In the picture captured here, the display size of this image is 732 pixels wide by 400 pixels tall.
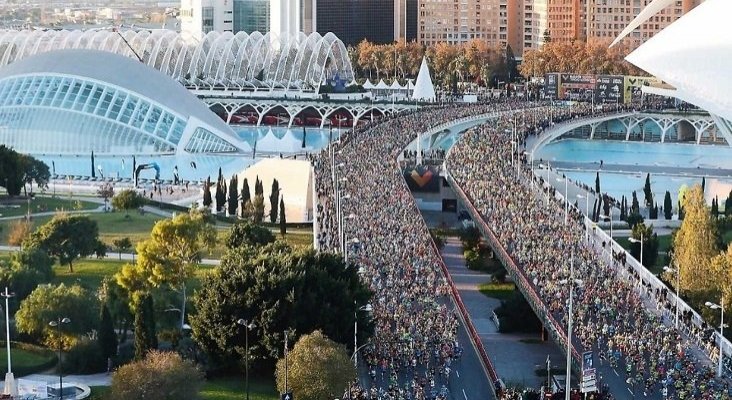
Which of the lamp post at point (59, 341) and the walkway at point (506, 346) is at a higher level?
the lamp post at point (59, 341)

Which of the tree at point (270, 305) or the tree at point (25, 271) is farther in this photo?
the tree at point (25, 271)

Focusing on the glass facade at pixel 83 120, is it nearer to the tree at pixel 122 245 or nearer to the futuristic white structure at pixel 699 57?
the tree at pixel 122 245

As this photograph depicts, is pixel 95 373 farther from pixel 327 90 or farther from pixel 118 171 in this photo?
pixel 327 90

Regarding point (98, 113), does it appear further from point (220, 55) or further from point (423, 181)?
point (220, 55)

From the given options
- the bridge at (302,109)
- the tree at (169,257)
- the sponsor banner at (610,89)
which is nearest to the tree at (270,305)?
the tree at (169,257)

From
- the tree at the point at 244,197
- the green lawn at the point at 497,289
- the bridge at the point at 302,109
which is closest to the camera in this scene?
the green lawn at the point at 497,289

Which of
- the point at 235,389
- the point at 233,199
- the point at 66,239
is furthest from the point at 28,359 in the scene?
the point at 233,199

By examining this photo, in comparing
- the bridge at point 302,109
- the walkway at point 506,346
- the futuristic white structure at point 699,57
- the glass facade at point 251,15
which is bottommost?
the walkway at point 506,346

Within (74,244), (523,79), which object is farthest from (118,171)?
(523,79)
